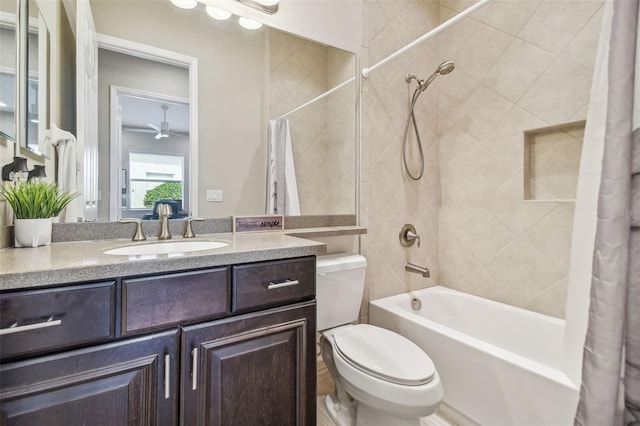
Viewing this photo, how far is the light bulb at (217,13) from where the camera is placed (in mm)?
1441

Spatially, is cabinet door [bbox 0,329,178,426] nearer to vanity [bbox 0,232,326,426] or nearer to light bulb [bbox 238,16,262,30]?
vanity [bbox 0,232,326,426]

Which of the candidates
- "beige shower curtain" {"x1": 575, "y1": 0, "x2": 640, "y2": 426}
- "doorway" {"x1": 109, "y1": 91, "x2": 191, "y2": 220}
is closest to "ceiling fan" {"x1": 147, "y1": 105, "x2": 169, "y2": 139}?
"doorway" {"x1": 109, "y1": 91, "x2": 191, "y2": 220}

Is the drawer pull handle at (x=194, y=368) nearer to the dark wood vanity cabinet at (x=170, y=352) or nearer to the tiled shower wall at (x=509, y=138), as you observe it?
the dark wood vanity cabinet at (x=170, y=352)

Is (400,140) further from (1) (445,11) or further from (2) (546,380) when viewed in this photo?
(2) (546,380)

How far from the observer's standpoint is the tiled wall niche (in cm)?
161

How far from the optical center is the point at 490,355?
50.9 inches

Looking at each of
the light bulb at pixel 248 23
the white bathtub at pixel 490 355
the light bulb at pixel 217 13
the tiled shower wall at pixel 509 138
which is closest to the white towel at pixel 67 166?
the light bulb at pixel 217 13

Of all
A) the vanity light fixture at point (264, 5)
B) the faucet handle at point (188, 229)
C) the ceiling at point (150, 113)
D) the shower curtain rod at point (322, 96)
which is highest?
the vanity light fixture at point (264, 5)

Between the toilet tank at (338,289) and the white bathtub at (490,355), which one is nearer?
the white bathtub at (490,355)

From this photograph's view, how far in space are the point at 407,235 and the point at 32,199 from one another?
75.8 inches

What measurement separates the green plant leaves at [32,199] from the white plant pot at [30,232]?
2 centimetres

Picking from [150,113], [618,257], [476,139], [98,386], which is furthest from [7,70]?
[476,139]

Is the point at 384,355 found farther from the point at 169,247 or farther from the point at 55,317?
the point at 55,317

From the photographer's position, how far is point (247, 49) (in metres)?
1.55
